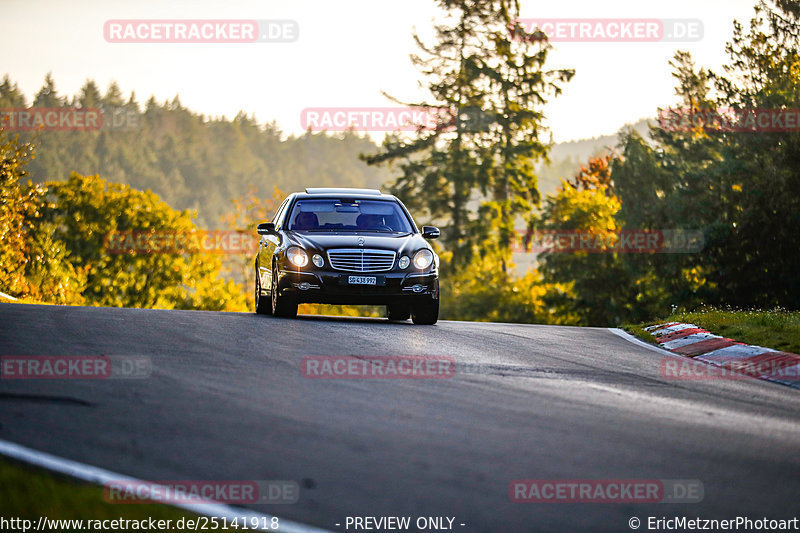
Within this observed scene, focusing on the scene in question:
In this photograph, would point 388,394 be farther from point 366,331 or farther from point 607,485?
point 366,331

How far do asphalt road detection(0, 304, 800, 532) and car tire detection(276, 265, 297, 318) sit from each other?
4.89 meters

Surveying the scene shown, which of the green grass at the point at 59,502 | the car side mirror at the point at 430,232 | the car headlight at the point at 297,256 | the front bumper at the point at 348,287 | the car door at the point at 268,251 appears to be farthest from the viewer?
the car door at the point at 268,251

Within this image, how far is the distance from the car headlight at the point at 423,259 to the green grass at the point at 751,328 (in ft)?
11.2

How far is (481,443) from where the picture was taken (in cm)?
672

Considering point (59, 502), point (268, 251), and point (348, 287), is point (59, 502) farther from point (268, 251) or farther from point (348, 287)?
point (268, 251)

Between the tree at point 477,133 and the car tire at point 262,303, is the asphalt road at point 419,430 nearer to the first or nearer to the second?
the car tire at point 262,303

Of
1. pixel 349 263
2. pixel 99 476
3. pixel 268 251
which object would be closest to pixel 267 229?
pixel 268 251

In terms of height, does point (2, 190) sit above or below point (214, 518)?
above

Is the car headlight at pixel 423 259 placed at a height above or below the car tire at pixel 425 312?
above

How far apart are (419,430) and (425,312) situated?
30.5ft

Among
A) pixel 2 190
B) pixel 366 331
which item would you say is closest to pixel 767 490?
pixel 366 331

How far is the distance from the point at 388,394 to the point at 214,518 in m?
3.58

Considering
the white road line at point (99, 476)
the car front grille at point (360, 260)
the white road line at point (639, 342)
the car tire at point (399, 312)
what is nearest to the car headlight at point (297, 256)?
the car front grille at point (360, 260)

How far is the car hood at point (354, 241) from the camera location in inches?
629
